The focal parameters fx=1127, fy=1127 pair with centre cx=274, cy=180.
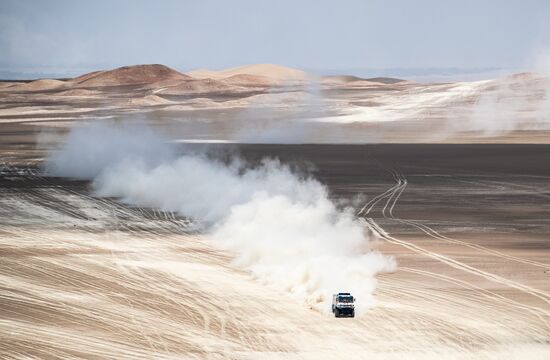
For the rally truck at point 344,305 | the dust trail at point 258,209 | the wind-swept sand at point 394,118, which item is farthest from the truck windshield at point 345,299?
the wind-swept sand at point 394,118

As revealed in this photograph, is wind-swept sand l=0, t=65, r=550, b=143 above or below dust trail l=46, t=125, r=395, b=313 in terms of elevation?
above

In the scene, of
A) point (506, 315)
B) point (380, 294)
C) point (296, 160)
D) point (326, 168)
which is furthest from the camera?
point (296, 160)

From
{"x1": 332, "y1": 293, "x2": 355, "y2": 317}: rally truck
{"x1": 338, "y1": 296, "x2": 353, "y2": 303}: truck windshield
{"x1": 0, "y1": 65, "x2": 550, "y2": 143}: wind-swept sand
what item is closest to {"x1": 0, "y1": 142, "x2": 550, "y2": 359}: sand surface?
{"x1": 332, "y1": 293, "x2": 355, "y2": 317}: rally truck

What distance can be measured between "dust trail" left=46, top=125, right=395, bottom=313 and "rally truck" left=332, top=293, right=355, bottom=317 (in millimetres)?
1299

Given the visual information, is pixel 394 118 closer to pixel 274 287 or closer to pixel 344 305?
pixel 274 287

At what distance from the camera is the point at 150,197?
6775 cm

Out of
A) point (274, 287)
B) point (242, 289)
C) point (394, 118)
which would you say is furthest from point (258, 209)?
point (394, 118)

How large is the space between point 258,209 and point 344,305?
73.7 feet

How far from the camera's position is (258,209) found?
185ft

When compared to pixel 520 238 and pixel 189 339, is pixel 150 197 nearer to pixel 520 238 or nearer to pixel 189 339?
pixel 520 238

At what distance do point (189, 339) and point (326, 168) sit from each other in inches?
2307

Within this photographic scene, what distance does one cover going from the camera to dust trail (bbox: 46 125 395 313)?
4044 centimetres

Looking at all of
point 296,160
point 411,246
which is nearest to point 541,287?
point 411,246

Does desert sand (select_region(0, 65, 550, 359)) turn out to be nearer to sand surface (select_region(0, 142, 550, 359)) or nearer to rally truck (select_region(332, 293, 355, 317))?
sand surface (select_region(0, 142, 550, 359))
